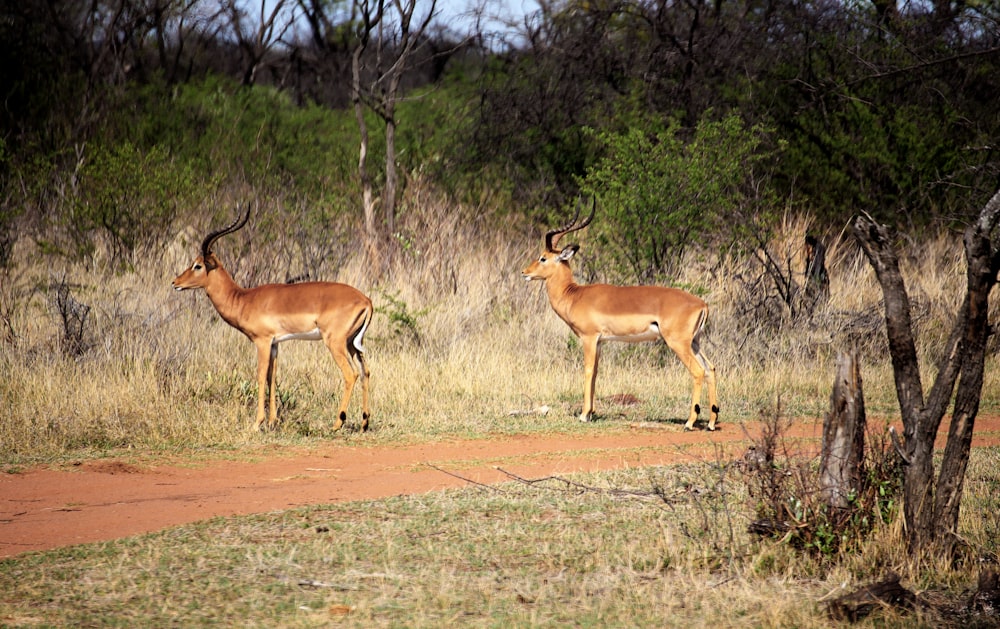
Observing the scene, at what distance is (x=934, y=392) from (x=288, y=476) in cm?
438

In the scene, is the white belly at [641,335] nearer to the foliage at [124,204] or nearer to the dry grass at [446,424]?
the dry grass at [446,424]

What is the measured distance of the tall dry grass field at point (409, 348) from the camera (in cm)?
930

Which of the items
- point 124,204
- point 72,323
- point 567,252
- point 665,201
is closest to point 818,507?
point 567,252

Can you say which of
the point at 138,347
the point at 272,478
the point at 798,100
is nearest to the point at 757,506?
the point at 272,478

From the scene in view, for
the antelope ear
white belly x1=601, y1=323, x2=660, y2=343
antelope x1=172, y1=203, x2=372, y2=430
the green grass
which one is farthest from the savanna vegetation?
the antelope ear

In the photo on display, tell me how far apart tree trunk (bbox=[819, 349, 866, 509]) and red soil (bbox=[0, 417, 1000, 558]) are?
953 mm

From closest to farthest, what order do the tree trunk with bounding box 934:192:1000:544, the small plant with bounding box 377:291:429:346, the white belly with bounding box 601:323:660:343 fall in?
the tree trunk with bounding box 934:192:1000:544
the white belly with bounding box 601:323:660:343
the small plant with bounding box 377:291:429:346

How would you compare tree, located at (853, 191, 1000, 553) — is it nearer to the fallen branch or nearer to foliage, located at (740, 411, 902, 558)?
foliage, located at (740, 411, 902, 558)

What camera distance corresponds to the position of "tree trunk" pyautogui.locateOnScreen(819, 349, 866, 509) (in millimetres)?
5309

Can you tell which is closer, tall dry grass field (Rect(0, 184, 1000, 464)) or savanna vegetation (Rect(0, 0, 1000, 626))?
savanna vegetation (Rect(0, 0, 1000, 626))

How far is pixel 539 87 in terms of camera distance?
801 inches

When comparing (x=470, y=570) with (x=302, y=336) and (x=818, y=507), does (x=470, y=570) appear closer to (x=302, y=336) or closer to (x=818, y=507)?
(x=818, y=507)

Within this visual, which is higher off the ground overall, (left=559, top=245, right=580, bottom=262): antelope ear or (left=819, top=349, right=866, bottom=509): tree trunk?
(left=559, top=245, right=580, bottom=262): antelope ear

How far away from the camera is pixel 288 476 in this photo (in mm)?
7691
